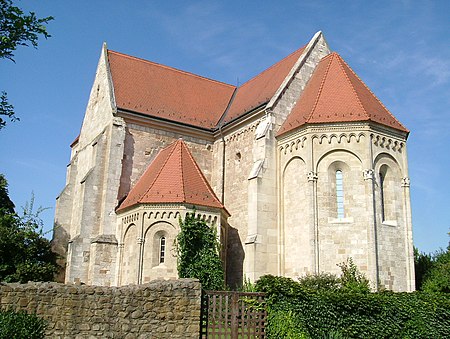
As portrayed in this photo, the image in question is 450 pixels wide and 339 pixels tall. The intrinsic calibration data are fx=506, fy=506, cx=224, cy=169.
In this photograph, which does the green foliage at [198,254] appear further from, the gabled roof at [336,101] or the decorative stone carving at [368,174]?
the decorative stone carving at [368,174]

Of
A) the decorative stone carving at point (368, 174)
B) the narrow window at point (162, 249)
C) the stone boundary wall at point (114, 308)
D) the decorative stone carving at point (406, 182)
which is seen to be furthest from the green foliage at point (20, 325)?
the decorative stone carving at point (406, 182)

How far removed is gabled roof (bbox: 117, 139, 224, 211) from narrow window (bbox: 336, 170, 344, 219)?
5717 mm

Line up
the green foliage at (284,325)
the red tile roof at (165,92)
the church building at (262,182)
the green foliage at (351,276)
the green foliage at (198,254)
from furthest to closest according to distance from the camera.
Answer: the red tile roof at (165,92), the church building at (262,182), the green foliage at (198,254), the green foliage at (351,276), the green foliage at (284,325)

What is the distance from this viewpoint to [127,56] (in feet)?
110

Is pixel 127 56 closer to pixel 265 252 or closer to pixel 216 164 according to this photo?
pixel 216 164

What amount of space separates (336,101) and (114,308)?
15.8 m

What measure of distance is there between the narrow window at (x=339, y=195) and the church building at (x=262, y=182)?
7 cm

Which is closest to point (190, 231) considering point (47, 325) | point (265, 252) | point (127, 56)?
point (265, 252)

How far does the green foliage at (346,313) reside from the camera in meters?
15.9

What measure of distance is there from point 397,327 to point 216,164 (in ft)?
55.1

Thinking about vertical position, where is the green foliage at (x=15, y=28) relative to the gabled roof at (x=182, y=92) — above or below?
below

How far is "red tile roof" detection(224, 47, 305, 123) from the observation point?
29455 millimetres

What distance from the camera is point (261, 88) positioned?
1237 inches

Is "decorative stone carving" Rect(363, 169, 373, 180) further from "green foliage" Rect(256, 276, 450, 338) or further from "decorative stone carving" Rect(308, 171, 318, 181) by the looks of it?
"green foliage" Rect(256, 276, 450, 338)
